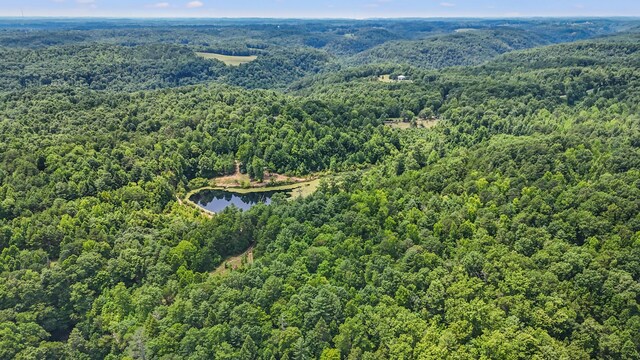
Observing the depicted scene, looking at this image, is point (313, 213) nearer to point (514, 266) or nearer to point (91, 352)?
point (514, 266)

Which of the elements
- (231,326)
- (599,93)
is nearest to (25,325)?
(231,326)

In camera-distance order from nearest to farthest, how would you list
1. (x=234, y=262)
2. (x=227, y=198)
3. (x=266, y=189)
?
(x=234, y=262), (x=227, y=198), (x=266, y=189)

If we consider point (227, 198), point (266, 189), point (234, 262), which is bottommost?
point (227, 198)

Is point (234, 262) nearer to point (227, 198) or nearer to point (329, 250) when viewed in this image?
point (329, 250)

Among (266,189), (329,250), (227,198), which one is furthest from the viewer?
(266,189)

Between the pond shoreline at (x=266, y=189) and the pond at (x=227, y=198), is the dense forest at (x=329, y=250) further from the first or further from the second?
the pond at (x=227, y=198)

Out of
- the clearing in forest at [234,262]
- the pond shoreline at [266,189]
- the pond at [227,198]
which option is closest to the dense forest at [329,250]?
the clearing in forest at [234,262]

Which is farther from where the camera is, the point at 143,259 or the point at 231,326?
the point at 143,259

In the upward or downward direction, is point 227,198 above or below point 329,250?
below

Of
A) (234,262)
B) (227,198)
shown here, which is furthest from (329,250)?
(227,198)
